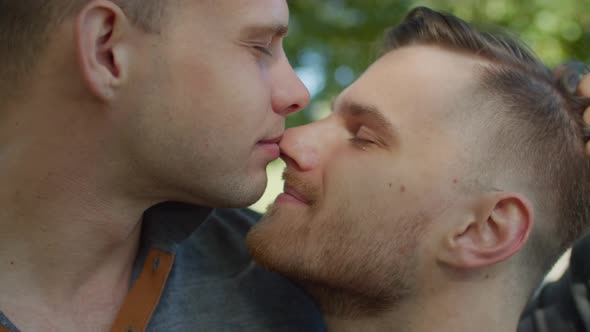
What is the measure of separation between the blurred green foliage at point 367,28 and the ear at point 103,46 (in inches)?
132

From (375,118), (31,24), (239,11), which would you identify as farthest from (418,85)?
(31,24)

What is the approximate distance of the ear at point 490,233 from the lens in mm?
2107

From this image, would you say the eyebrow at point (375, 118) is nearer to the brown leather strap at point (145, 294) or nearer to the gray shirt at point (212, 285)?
the gray shirt at point (212, 285)

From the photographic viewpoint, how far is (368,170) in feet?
7.13

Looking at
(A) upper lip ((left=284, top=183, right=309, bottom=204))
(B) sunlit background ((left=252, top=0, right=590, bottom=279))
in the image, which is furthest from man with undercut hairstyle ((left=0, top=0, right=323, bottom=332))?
(B) sunlit background ((left=252, top=0, right=590, bottom=279))

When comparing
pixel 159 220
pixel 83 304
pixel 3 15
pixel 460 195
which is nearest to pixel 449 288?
pixel 460 195

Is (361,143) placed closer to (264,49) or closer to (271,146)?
(271,146)

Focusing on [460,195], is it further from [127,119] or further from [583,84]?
[127,119]

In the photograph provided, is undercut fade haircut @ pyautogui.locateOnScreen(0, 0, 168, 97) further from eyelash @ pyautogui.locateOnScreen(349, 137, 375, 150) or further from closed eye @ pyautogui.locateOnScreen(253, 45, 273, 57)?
eyelash @ pyautogui.locateOnScreen(349, 137, 375, 150)

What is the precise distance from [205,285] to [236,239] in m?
0.30

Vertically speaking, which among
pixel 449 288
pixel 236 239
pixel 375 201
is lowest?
pixel 236 239

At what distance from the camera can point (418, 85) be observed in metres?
2.20

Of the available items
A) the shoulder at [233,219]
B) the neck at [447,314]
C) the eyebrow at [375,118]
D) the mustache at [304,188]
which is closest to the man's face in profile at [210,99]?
the mustache at [304,188]

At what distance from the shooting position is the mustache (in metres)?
2.22
